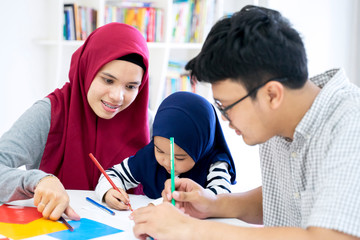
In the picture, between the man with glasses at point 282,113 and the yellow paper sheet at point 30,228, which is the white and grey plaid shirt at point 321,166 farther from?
the yellow paper sheet at point 30,228

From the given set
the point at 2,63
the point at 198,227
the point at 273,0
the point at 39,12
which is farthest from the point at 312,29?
the point at 198,227

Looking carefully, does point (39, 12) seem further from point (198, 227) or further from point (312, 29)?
point (198, 227)

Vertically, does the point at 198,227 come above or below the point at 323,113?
below

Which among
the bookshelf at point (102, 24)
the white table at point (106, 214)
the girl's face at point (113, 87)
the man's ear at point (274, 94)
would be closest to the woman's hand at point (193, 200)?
the white table at point (106, 214)

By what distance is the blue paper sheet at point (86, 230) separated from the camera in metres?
1.13

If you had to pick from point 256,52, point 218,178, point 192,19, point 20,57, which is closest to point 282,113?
point 256,52

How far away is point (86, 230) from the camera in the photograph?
46.5 inches

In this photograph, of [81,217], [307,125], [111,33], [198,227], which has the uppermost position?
[111,33]

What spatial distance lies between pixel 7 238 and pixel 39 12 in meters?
2.78

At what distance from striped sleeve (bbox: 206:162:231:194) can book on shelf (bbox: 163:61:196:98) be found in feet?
6.57

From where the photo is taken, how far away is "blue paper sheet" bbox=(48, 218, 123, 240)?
113 centimetres

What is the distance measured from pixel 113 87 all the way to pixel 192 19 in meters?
2.04

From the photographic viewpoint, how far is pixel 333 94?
3.36 ft

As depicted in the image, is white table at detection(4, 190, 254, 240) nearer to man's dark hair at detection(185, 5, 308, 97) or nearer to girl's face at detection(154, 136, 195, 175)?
girl's face at detection(154, 136, 195, 175)
